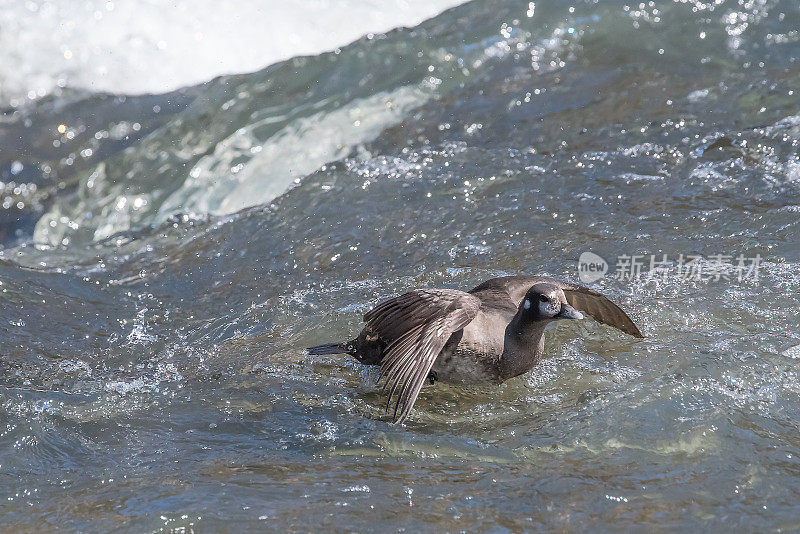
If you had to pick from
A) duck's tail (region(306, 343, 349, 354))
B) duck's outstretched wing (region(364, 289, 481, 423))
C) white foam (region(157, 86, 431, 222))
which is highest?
white foam (region(157, 86, 431, 222))

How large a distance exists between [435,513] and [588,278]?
2728mm

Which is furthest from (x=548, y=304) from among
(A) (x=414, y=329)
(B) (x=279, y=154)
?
(B) (x=279, y=154)

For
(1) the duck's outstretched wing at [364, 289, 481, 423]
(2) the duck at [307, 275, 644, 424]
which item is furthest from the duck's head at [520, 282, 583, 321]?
(1) the duck's outstretched wing at [364, 289, 481, 423]

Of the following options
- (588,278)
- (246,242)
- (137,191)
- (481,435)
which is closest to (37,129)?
(137,191)

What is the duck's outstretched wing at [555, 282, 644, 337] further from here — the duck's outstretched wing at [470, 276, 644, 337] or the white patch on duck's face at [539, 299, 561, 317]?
the white patch on duck's face at [539, 299, 561, 317]

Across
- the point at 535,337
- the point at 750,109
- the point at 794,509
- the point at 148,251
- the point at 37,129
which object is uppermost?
the point at 37,129

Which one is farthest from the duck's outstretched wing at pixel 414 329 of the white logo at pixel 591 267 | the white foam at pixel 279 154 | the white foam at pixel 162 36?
the white foam at pixel 162 36

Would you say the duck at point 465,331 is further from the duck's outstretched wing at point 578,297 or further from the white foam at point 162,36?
the white foam at point 162,36

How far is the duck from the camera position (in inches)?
179

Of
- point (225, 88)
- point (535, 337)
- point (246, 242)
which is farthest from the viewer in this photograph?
point (225, 88)

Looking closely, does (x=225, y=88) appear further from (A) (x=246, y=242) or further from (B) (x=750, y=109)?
(B) (x=750, y=109)

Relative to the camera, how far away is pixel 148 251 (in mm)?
7516

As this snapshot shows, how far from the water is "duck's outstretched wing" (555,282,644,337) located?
0.11 meters

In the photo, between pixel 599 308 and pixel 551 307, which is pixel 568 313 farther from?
pixel 599 308
